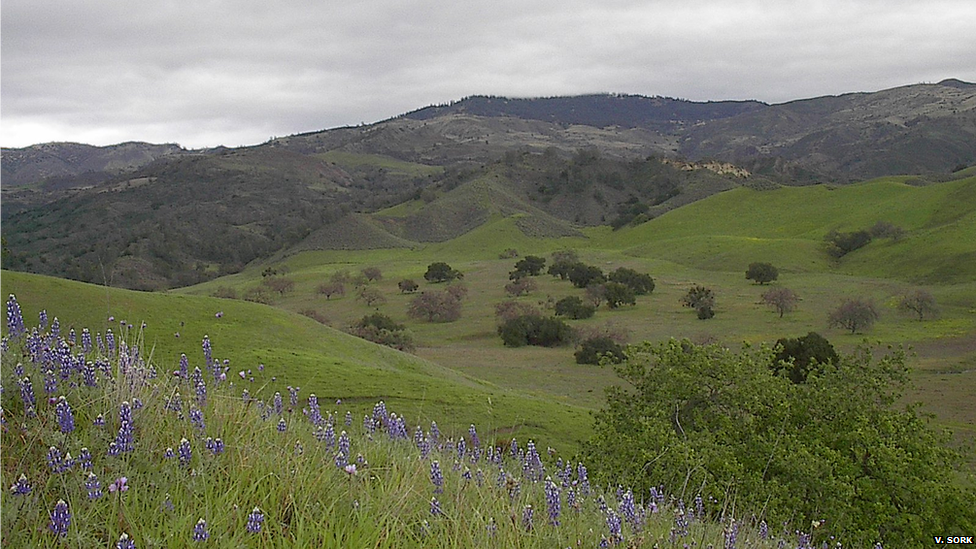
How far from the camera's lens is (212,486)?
10.9 ft

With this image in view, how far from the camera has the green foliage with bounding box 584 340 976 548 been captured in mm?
10781

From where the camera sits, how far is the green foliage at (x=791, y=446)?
424 inches

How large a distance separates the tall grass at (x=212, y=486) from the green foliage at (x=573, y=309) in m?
45.4

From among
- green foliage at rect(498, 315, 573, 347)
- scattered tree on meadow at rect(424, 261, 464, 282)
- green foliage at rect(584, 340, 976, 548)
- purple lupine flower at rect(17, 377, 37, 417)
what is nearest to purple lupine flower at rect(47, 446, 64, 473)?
purple lupine flower at rect(17, 377, 37, 417)

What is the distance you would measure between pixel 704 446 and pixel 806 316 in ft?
125

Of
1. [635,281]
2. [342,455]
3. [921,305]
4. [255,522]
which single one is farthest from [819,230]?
[255,522]

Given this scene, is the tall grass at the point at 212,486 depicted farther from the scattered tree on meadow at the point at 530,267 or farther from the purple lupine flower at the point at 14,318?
the scattered tree on meadow at the point at 530,267

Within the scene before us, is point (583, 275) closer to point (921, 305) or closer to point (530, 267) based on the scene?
point (530, 267)

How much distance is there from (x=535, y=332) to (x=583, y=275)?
20233 mm

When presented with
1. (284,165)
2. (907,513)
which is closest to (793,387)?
(907,513)

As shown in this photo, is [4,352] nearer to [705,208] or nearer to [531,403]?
[531,403]

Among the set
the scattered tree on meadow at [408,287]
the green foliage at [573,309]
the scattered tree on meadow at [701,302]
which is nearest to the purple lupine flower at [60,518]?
the scattered tree on meadow at [701,302]

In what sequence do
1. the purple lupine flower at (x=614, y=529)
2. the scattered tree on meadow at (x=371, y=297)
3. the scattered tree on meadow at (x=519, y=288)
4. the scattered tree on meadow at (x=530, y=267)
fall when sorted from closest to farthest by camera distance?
the purple lupine flower at (x=614, y=529) < the scattered tree on meadow at (x=519, y=288) < the scattered tree on meadow at (x=371, y=297) < the scattered tree on meadow at (x=530, y=267)

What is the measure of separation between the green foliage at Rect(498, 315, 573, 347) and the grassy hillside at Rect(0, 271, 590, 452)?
59.2ft
